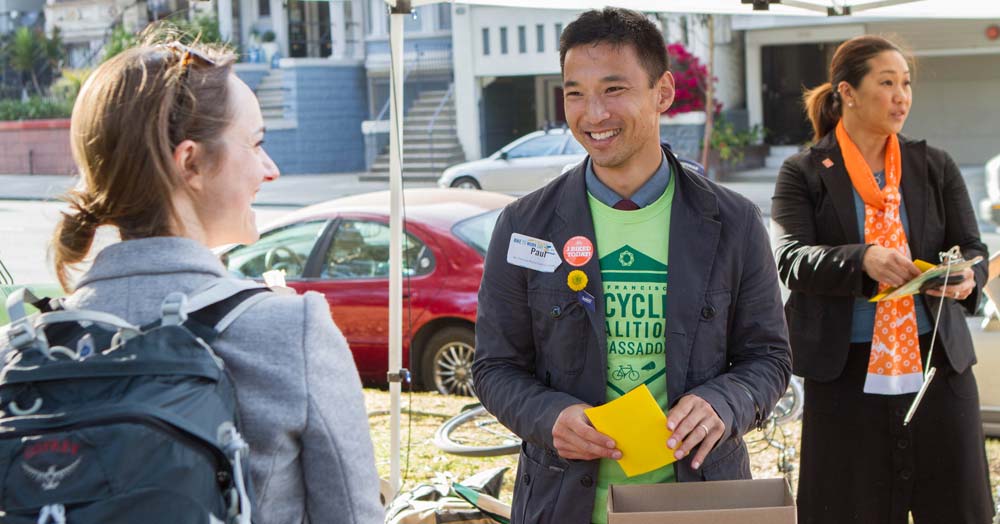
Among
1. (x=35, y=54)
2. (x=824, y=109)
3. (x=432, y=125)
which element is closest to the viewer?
(x=824, y=109)

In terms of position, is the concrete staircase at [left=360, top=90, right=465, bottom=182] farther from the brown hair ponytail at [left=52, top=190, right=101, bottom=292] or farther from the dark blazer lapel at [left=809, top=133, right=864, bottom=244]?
the brown hair ponytail at [left=52, top=190, right=101, bottom=292]

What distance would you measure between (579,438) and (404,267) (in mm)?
6285

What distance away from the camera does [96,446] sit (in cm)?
138

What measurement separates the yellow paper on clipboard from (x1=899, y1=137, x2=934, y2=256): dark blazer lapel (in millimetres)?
174

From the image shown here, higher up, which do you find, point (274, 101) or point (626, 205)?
point (274, 101)

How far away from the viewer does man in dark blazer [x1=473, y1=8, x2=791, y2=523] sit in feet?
7.95

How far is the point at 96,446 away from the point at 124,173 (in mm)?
397

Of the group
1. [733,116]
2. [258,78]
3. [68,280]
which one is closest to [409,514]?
[68,280]

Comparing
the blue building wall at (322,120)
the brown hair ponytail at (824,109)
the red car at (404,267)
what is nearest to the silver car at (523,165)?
the blue building wall at (322,120)

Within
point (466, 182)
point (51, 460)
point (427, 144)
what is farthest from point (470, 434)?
point (427, 144)

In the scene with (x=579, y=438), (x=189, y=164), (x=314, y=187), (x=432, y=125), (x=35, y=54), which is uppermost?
(x=35, y=54)

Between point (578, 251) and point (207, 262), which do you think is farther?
point (578, 251)

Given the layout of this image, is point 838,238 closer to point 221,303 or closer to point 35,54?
point 221,303

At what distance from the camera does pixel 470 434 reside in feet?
18.8
